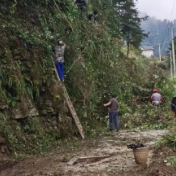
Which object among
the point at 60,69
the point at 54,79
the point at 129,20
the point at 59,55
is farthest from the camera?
the point at 129,20

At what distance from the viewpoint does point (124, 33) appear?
29.0 metres

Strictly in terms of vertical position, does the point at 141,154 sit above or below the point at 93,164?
above

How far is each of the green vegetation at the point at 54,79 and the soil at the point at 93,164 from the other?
3.90ft

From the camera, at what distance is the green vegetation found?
11.1 m

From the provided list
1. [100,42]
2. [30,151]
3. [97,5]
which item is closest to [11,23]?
[30,151]


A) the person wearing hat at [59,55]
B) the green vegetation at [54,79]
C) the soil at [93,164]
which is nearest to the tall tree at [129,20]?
the green vegetation at [54,79]

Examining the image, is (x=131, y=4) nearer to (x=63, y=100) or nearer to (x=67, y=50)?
(x=67, y=50)

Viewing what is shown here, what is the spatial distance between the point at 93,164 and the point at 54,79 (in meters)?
5.52

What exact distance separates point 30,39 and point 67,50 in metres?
2.74

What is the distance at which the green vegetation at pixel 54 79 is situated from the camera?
11117mm

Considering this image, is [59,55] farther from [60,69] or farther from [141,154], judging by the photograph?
[141,154]

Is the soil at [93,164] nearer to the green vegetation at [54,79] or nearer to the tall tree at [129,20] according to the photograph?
the green vegetation at [54,79]

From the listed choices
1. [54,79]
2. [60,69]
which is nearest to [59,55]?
[60,69]

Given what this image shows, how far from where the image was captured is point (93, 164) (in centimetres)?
834
